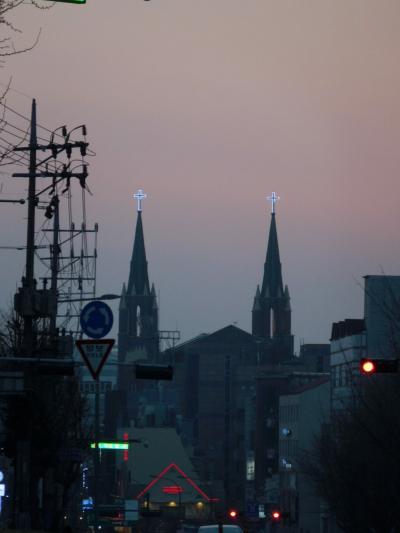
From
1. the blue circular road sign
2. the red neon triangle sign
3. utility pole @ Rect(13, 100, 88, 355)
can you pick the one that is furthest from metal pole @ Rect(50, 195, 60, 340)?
the red neon triangle sign

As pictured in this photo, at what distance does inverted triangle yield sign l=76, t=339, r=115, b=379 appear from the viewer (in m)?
24.3

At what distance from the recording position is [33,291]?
111 feet

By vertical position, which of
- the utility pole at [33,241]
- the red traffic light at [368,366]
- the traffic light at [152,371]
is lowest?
the traffic light at [152,371]

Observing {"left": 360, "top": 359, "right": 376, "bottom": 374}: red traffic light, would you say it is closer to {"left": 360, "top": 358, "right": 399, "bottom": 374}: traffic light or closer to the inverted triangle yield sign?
{"left": 360, "top": 358, "right": 399, "bottom": 374}: traffic light

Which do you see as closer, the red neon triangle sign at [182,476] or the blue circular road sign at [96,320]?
the blue circular road sign at [96,320]

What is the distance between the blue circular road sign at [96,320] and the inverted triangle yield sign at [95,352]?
57 cm

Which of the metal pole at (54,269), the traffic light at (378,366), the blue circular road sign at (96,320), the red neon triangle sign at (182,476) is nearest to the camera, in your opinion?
the blue circular road sign at (96,320)

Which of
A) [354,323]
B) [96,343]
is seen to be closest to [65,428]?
[96,343]

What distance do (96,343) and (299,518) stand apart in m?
98.1

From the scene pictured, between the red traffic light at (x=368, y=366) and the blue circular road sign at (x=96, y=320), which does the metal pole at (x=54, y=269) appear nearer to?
the red traffic light at (x=368, y=366)

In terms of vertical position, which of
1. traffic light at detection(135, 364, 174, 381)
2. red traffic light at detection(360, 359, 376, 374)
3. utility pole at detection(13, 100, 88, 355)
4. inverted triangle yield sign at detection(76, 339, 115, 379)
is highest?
utility pole at detection(13, 100, 88, 355)

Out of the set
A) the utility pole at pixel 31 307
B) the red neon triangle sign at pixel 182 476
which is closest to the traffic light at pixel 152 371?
the utility pole at pixel 31 307

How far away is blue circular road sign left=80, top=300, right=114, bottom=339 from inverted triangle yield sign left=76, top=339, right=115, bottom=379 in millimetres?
572

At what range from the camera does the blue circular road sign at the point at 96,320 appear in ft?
82.2
